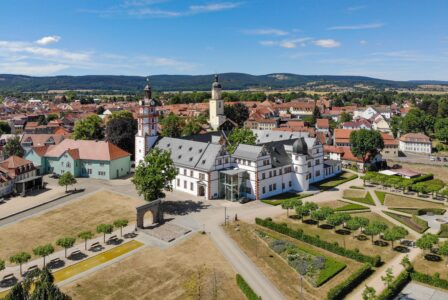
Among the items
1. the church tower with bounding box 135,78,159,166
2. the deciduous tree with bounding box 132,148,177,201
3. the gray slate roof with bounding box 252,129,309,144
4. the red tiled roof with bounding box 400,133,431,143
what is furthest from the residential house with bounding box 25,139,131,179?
the red tiled roof with bounding box 400,133,431,143

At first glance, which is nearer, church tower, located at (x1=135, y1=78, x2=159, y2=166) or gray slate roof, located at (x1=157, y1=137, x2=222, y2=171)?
gray slate roof, located at (x1=157, y1=137, x2=222, y2=171)

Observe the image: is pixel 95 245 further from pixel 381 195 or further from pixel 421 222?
pixel 381 195

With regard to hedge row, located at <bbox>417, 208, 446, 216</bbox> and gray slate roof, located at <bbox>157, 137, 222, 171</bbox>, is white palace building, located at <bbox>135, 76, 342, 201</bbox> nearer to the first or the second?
gray slate roof, located at <bbox>157, 137, 222, 171</bbox>

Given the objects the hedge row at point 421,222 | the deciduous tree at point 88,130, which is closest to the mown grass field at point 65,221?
the deciduous tree at point 88,130

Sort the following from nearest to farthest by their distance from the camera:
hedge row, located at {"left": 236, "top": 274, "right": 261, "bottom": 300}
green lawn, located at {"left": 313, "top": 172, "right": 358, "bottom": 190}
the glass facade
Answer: hedge row, located at {"left": 236, "top": 274, "right": 261, "bottom": 300} < the glass facade < green lawn, located at {"left": 313, "top": 172, "right": 358, "bottom": 190}

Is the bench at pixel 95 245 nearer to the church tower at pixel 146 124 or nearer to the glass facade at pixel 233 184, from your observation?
the glass facade at pixel 233 184

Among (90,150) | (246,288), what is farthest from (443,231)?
(90,150)

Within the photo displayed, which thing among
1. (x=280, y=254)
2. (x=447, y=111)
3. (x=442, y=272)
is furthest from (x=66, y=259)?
(x=447, y=111)
